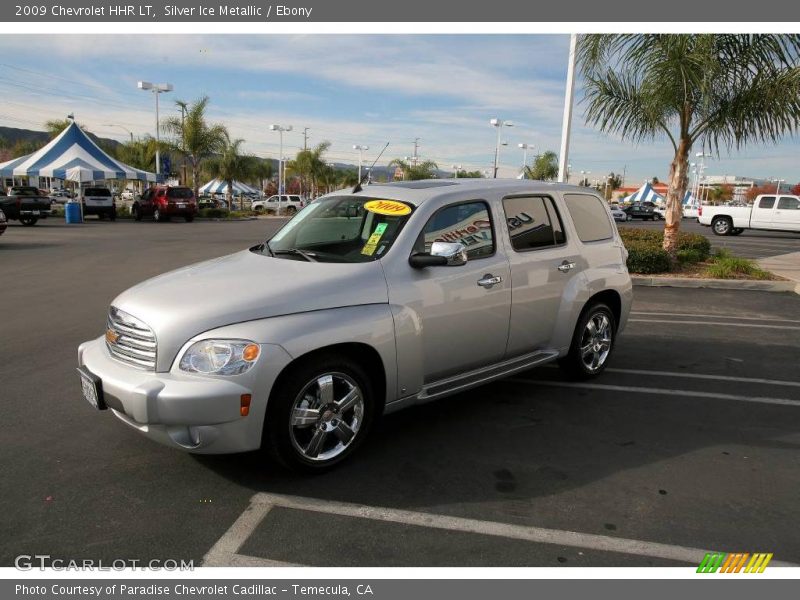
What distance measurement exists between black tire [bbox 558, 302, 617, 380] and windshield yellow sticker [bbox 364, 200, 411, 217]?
2073mm

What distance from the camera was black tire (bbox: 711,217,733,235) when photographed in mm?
29016

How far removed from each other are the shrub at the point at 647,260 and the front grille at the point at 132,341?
1020 centimetres

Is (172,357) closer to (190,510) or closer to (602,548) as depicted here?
(190,510)

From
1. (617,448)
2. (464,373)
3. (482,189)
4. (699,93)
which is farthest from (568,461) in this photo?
(699,93)

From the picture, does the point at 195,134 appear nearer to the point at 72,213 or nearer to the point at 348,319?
the point at 72,213

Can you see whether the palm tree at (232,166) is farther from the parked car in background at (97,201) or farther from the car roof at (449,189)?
the car roof at (449,189)

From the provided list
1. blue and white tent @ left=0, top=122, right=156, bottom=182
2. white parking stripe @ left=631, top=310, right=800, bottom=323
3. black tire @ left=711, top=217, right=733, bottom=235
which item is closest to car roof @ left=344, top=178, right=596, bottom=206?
white parking stripe @ left=631, top=310, right=800, bottom=323

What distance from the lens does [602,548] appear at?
3.04m

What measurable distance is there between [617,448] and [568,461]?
467 millimetres

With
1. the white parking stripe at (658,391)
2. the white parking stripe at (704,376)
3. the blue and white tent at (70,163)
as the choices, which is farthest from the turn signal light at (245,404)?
the blue and white tent at (70,163)

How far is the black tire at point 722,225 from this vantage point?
95.2 ft

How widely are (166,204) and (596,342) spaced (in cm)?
2939

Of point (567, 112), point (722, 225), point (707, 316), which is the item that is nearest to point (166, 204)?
point (567, 112)

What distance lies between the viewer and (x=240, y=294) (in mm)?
3604
